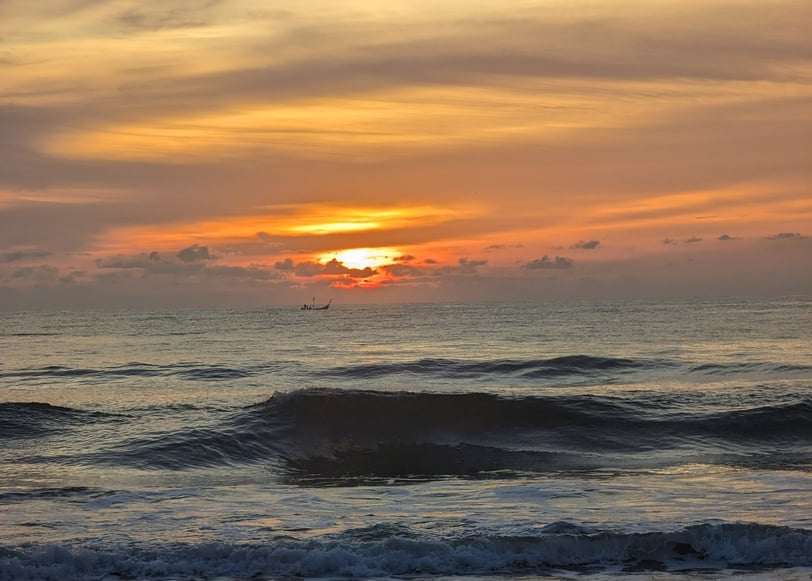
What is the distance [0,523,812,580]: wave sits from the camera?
452 inches

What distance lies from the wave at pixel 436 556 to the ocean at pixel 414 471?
29mm

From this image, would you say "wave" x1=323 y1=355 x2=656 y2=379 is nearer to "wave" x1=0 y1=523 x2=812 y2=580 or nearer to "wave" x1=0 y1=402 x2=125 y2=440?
"wave" x1=0 y1=402 x2=125 y2=440

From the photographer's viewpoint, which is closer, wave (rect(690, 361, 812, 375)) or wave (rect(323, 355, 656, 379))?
wave (rect(690, 361, 812, 375))

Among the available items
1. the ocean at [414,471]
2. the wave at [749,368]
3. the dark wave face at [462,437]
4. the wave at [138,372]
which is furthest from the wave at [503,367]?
the dark wave face at [462,437]

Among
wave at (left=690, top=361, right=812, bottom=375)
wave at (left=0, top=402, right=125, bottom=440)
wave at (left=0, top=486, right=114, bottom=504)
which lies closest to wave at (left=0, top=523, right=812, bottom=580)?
wave at (left=0, top=486, right=114, bottom=504)

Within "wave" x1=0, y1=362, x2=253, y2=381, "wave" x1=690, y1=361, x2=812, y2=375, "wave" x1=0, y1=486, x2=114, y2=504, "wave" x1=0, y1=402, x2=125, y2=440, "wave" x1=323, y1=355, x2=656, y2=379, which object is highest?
"wave" x1=0, y1=486, x2=114, y2=504

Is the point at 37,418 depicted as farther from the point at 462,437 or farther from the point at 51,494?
the point at 462,437

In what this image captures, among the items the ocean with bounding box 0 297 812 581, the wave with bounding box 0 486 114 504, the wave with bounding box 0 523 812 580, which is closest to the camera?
the wave with bounding box 0 523 812 580

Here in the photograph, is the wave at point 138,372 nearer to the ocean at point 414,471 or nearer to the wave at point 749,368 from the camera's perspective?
the ocean at point 414,471

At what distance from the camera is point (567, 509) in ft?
47.0

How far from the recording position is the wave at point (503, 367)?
38.6 m

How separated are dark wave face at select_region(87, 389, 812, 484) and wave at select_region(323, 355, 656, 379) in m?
10.9

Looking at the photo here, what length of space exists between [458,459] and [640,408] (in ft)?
26.5

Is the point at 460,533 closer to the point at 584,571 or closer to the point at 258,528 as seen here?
the point at 584,571
